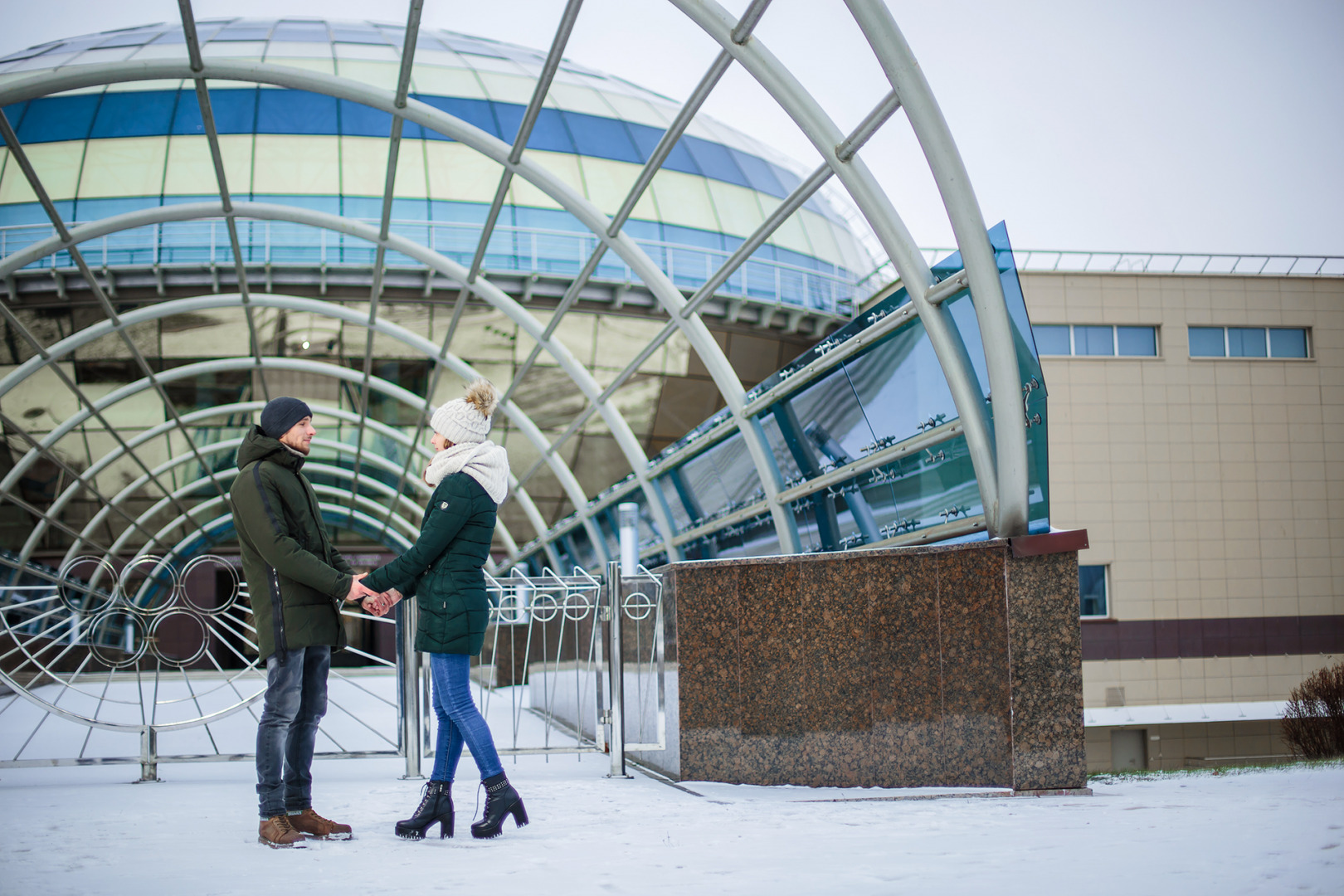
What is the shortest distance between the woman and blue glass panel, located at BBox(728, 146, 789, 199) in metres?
26.4

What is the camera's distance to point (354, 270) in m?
24.5

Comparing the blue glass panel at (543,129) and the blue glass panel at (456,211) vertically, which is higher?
the blue glass panel at (543,129)

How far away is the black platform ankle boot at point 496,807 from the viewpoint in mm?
5086

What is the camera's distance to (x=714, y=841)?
4.97 meters

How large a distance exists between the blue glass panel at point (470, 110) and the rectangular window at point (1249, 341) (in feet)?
59.1

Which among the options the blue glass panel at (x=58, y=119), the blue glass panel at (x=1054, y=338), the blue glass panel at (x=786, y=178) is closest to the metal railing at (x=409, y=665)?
the blue glass panel at (x=1054, y=338)

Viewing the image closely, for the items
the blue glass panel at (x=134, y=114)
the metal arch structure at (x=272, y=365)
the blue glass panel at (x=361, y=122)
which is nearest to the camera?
the metal arch structure at (x=272, y=365)

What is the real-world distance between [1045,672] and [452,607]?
11.6 feet

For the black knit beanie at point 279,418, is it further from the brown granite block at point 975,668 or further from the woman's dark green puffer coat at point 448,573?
the brown granite block at point 975,668

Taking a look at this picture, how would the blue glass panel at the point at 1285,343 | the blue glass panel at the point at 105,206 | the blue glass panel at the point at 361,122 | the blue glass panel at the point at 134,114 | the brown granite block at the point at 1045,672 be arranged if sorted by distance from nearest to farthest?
1. the brown granite block at the point at 1045,672
2. the blue glass panel at the point at 105,206
3. the blue glass panel at the point at 134,114
4. the blue glass panel at the point at 361,122
5. the blue glass panel at the point at 1285,343

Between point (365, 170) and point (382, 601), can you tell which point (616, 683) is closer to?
point (382, 601)

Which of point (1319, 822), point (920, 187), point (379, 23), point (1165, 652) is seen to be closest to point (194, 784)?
point (1319, 822)

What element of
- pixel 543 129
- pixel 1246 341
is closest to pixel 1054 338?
pixel 1246 341

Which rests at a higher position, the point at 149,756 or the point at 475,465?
the point at 475,465
